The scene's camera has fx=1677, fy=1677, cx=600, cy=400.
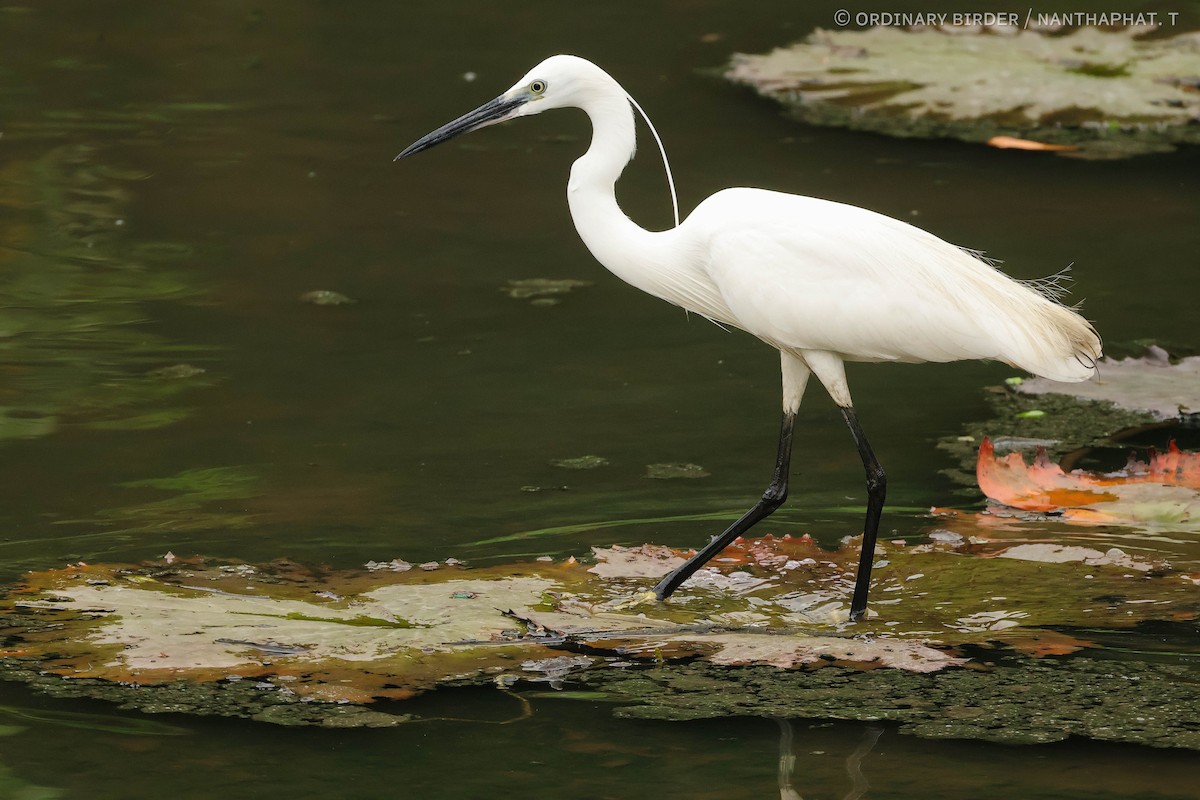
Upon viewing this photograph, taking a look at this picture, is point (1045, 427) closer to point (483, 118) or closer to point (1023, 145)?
point (483, 118)

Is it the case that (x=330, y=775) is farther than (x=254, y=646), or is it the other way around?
(x=254, y=646)

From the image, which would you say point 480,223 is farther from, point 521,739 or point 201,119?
point 521,739

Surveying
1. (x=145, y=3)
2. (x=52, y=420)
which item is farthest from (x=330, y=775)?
(x=145, y=3)

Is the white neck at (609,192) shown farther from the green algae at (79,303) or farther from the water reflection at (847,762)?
the green algae at (79,303)

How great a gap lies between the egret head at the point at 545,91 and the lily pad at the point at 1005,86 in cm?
485

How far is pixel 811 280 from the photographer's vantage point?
4098mm

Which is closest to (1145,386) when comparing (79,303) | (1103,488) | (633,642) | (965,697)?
(1103,488)

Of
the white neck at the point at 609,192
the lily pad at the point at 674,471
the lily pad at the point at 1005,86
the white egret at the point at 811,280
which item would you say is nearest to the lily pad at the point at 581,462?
the lily pad at the point at 674,471

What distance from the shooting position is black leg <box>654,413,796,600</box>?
4.18m

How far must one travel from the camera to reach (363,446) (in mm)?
5254

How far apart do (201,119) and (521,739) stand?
633cm

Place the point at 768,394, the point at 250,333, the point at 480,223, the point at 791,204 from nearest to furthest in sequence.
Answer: the point at 791,204 → the point at 768,394 → the point at 250,333 → the point at 480,223

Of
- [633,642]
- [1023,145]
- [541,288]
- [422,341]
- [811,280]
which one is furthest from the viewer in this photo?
[1023,145]

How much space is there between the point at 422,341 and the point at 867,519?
2538 millimetres
